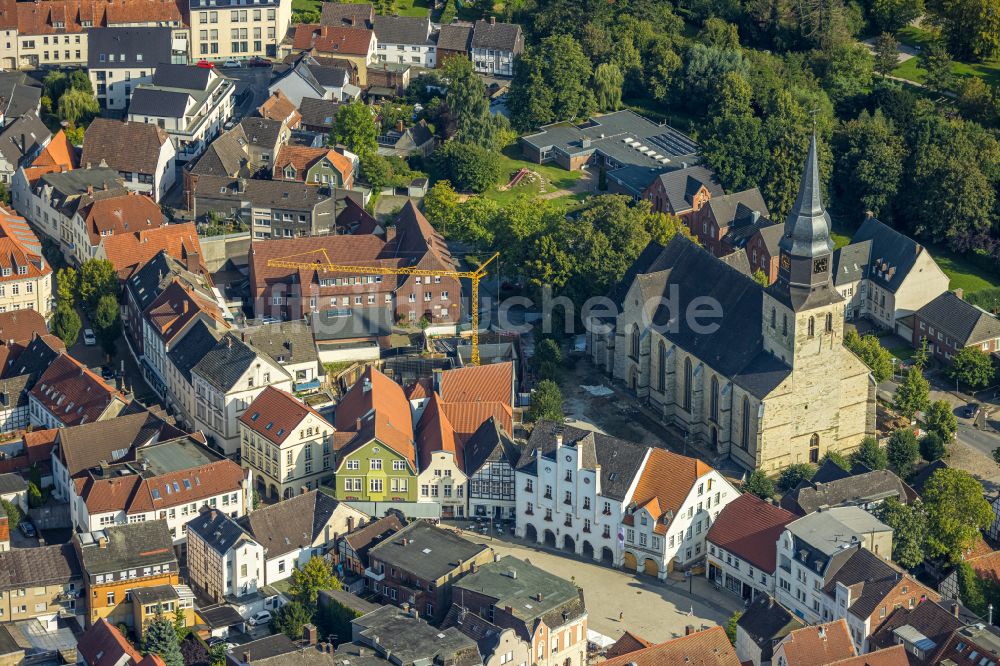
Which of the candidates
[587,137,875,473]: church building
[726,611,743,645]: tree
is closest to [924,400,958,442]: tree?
[587,137,875,473]: church building

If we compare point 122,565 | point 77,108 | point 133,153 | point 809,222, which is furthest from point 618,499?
point 77,108

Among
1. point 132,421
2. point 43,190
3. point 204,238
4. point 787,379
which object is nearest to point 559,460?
point 787,379

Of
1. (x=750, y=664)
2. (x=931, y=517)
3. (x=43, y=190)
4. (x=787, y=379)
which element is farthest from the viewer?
(x=43, y=190)

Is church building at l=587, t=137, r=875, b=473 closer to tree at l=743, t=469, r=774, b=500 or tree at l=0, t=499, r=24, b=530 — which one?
tree at l=743, t=469, r=774, b=500

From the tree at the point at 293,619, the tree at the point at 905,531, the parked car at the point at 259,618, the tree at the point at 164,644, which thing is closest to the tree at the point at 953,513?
the tree at the point at 905,531

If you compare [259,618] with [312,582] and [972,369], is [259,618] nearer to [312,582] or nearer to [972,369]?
[312,582]

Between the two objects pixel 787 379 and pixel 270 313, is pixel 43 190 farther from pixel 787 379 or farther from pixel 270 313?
pixel 787 379
